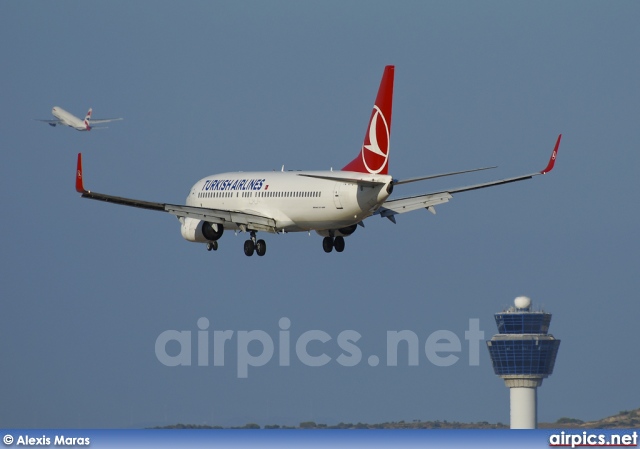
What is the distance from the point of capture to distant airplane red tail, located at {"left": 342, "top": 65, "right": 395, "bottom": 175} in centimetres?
11381

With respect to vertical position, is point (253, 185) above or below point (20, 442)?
above

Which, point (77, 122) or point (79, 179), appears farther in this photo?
point (77, 122)

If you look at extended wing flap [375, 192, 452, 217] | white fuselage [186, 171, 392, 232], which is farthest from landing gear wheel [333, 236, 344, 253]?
extended wing flap [375, 192, 452, 217]

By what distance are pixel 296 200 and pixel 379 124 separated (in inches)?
333

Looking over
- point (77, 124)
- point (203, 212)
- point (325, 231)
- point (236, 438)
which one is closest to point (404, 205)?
point (325, 231)

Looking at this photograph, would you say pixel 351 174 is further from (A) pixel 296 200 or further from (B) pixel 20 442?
(B) pixel 20 442

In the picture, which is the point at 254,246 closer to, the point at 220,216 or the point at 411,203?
the point at 220,216

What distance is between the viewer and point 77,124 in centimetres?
18450

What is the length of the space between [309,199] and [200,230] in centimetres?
1160

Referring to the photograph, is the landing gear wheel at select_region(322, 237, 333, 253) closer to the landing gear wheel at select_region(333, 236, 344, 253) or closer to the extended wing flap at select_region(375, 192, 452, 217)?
the landing gear wheel at select_region(333, 236, 344, 253)

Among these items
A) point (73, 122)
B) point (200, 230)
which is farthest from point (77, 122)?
point (200, 230)

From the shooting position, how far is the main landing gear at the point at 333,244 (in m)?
121

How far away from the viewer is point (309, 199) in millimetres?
116125

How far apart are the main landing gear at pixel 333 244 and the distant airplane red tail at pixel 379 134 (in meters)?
7.44
